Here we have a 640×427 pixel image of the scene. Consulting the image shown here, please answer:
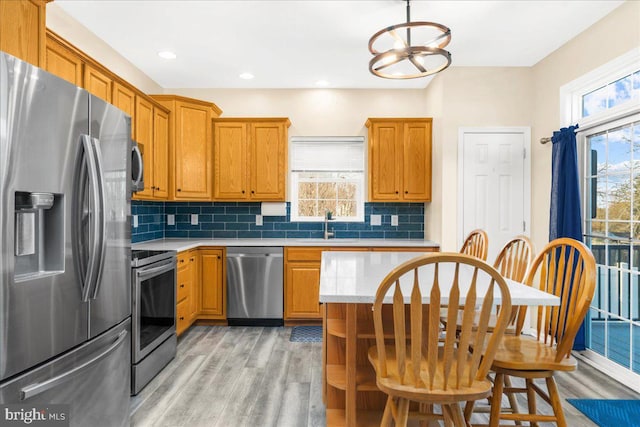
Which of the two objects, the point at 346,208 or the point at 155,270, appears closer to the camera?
the point at 155,270

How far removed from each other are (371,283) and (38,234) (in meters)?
1.35

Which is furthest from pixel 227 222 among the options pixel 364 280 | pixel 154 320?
pixel 364 280

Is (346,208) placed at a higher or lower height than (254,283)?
higher

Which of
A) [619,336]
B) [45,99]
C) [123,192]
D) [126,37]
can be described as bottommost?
[619,336]

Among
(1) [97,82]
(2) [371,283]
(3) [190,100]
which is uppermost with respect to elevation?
(3) [190,100]

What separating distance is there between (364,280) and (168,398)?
5.30 ft

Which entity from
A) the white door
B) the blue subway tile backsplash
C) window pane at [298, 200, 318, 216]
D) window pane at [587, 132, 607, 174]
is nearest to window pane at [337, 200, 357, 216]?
the blue subway tile backsplash

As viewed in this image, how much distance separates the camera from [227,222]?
4742 millimetres

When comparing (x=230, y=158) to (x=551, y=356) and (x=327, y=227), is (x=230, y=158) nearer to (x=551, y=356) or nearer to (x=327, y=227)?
(x=327, y=227)

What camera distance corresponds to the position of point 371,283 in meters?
1.81

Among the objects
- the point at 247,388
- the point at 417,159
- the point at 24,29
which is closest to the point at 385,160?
the point at 417,159

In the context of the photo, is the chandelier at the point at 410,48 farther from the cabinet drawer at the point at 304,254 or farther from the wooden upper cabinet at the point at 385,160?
the cabinet drawer at the point at 304,254

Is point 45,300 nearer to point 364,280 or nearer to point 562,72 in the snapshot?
point 364,280

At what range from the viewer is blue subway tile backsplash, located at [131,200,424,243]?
4.71 metres
